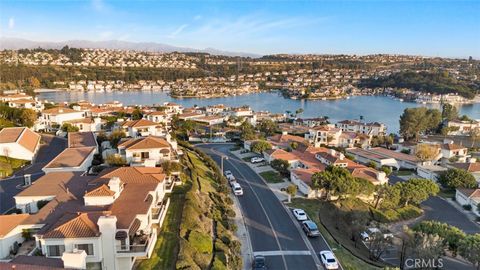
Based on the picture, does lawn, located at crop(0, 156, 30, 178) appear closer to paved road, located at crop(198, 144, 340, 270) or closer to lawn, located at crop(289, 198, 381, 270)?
paved road, located at crop(198, 144, 340, 270)

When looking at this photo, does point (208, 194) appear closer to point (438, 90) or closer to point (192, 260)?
point (192, 260)

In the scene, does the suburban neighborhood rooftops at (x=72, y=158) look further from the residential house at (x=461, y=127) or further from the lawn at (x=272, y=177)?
the residential house at (x=461, y=127)

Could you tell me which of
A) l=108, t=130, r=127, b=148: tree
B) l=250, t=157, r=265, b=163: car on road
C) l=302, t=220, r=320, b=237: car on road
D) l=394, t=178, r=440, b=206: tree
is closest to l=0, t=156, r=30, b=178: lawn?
l=108, t=130, r=127, b=148: tree

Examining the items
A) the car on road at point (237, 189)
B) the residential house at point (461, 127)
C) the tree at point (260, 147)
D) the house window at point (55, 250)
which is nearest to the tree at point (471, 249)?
the car on road at point (237, 189)

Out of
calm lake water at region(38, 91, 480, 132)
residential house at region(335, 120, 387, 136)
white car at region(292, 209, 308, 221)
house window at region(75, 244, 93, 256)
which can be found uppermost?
house window at region(75, 244, 93, 256)

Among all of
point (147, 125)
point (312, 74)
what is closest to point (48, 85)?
point (147, 125)

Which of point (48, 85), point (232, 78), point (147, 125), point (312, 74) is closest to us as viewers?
point (147, 125)
